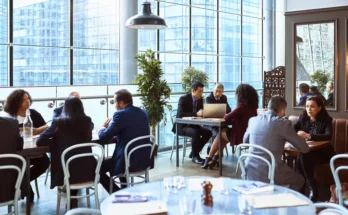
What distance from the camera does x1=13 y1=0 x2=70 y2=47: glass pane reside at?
7.14m

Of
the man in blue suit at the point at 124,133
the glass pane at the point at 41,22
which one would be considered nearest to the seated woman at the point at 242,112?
the man in blue suit at the point at 124,133

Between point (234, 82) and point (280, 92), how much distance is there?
1.79 m

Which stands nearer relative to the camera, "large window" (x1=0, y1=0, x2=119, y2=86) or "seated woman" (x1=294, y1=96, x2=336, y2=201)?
"seated woman" (x1=294, y1=96, x2=336, y2=201)

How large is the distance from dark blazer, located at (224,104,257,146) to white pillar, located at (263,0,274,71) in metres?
7.26

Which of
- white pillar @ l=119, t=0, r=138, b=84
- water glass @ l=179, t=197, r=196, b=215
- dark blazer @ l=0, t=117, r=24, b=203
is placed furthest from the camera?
white pillar @ l=119, t=0, r=138, b=84

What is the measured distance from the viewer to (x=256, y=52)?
13.3 metres

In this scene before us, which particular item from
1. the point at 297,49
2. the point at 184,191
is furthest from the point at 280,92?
the point at 184,191

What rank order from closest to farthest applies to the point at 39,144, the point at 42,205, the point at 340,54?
the point at 39,144 → the point at 42,205 → the point at 340,54

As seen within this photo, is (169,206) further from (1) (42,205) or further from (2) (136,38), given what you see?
(2) (136,38)

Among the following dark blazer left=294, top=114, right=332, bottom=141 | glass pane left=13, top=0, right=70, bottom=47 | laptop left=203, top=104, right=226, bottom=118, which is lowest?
dark blazer left=294, top=114, right=332, bottom=141

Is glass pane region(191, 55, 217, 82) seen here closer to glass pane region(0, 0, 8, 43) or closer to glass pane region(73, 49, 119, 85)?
glass pane region(73, 49, 119, 85)

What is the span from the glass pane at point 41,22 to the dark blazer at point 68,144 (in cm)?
335

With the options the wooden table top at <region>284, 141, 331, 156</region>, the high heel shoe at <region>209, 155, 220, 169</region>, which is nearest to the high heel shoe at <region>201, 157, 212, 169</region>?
the high heel shoe at <region>209, 155, 220, 169</region>

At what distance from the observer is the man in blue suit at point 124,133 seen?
15.6 feet
